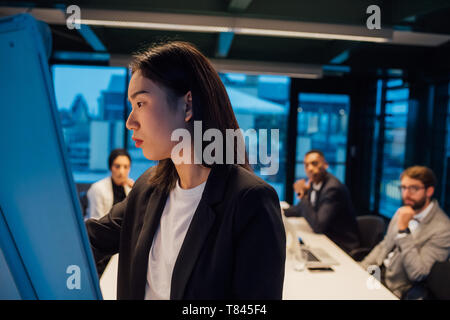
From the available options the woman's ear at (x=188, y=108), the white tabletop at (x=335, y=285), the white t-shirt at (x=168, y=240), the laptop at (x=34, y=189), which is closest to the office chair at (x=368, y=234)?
the white tabletop at (x=335, y=285)

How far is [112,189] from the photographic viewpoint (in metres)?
3.38

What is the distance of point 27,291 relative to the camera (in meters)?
0.46

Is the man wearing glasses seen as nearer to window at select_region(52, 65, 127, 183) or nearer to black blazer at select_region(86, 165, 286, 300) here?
black blazer at select_region(86, 165, 286, 300)

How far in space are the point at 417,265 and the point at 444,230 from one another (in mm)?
342

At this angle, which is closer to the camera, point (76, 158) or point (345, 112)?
point (76, 158)

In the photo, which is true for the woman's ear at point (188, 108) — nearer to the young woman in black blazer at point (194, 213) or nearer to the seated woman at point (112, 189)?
the young woman in black blazer at point (194, 213)

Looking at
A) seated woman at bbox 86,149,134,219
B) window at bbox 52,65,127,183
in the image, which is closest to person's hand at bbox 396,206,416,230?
seated woman at bbox 86,149,134,219

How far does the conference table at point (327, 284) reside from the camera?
196 cm

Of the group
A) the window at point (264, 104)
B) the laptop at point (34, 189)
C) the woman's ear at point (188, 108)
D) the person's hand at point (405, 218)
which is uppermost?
the window at point (264, 104)

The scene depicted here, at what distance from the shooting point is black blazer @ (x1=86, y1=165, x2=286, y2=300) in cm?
72

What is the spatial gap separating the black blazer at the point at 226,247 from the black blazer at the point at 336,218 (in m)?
2.82

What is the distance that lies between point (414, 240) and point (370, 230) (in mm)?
967
